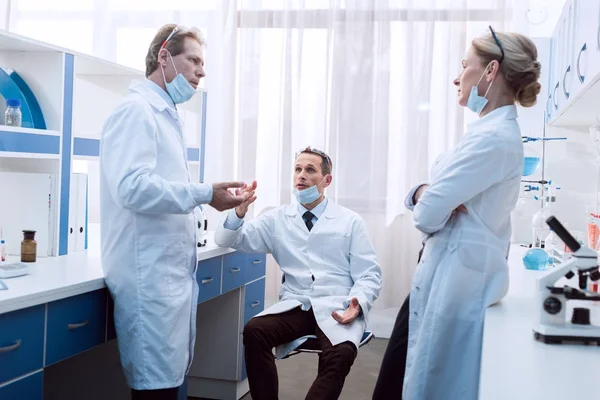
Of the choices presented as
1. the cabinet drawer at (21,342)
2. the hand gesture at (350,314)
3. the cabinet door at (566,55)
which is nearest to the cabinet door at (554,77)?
the cabinet door at (566,55)

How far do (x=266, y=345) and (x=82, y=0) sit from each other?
307 cm

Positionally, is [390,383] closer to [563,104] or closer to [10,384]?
[10,384]

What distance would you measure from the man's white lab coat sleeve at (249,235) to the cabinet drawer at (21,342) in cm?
102

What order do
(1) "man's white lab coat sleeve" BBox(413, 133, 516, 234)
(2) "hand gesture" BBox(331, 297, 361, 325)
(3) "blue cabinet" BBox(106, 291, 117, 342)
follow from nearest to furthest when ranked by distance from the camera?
(1) "man's white lab coat sleeve" BBox(413, 133, 516, 234), (3) "blue cabinet" BBox(106, 291, 117, 342), (2) "hand gesture" BBox(331, 297, 361, 325)

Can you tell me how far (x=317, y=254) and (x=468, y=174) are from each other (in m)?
1.11

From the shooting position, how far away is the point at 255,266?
3268 millimetres

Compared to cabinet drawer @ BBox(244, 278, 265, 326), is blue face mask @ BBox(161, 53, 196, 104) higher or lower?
higher

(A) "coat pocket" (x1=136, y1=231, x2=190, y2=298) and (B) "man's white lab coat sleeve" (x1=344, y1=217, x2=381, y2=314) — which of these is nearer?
(A) "coat pocket" (x1=136, y1=231, x2=190, y2=298)

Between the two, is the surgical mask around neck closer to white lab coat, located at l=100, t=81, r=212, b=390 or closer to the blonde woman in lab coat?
white lab coat, located at l=100, t=81, r=212, b=390

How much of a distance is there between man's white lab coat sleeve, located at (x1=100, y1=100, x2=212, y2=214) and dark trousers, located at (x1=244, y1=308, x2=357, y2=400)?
68 cm

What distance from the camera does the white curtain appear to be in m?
4.18

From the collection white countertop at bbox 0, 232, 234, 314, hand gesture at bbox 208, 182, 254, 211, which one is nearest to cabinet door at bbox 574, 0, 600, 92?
hand gesture at bbox 208, 182, 254, 211

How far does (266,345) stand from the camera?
2.47 meters

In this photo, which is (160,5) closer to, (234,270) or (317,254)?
(234,270)
